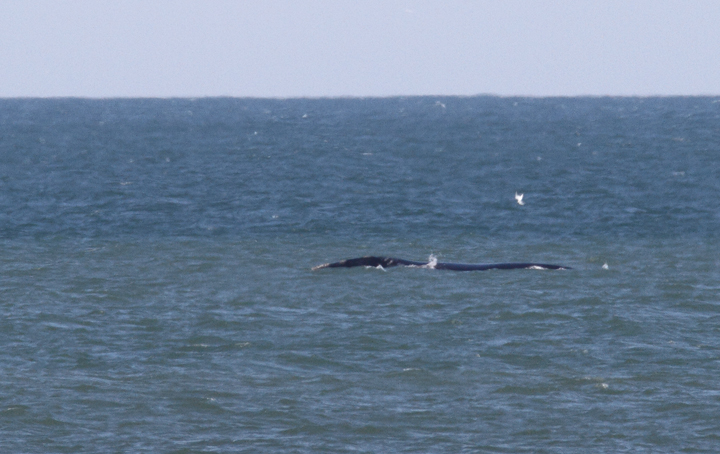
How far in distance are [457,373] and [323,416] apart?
417 cm

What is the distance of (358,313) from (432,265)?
7.54 metres

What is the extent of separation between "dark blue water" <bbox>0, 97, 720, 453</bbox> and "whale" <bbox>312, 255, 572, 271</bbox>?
792 millimetres

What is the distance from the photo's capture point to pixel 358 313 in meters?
28.4

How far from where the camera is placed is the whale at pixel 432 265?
35031 millimetres

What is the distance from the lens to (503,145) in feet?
286

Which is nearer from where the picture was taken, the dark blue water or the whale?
the dark blue water

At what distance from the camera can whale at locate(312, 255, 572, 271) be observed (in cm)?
3503

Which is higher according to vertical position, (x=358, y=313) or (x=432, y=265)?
(x=432, y=265)

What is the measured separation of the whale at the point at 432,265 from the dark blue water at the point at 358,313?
792 mm

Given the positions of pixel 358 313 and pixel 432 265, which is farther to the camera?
pixel 432 265

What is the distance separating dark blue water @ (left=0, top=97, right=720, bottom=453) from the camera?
1889cm

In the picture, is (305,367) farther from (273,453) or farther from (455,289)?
(455,289)

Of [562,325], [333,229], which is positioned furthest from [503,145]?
[562,325]

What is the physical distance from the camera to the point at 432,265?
116 ft
